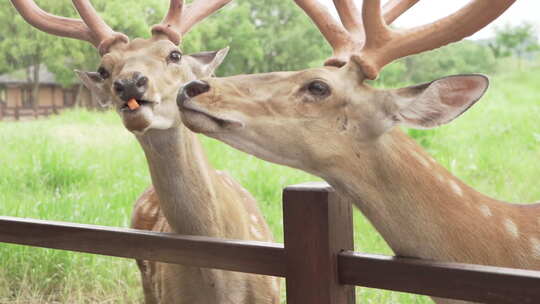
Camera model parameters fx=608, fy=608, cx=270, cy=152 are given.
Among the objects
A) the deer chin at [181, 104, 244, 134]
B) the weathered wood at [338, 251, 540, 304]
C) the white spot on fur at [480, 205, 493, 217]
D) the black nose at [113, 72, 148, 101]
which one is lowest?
the weathered wood at [338, 251, 540, 304]

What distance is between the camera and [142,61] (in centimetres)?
185

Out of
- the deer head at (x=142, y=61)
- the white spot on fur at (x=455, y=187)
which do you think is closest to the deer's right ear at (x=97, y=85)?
the deer head at (x=142, y=61)

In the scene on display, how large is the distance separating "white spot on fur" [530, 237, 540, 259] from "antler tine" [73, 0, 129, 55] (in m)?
1.34

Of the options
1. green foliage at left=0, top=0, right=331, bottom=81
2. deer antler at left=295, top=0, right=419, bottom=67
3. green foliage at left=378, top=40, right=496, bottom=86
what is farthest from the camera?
green foliage at left=0, top=0, right=331, bottom=81

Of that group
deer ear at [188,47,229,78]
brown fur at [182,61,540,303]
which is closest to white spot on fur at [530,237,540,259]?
brown fur at [182,61,540,303]

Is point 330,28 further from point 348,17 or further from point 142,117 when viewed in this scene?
point 142,117

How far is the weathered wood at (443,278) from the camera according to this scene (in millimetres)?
954

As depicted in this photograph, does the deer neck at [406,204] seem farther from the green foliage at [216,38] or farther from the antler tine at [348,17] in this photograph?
the green foliage at [216,38]

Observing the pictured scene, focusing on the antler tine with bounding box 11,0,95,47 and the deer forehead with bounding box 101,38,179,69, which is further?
the antler tine with bounding box 11,0,95,47

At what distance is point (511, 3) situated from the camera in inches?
44.4

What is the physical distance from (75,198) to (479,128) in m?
3.85

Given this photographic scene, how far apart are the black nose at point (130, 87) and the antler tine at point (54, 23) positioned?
1.32 ft

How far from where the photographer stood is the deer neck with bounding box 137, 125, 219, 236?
1761 millimetres

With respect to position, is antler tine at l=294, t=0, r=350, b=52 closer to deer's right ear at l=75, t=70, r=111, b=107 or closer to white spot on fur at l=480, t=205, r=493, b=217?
white spot on fur at l=480, t=205, r=493, b=217
